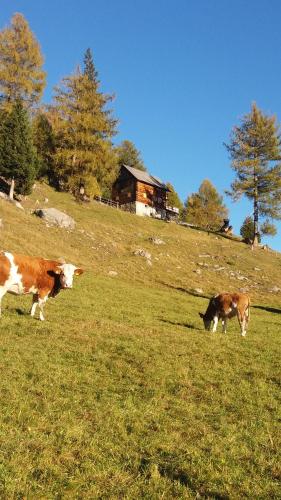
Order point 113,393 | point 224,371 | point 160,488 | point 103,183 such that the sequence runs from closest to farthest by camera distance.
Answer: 1. point 160,488
2. point 113,393
3. point 224,371
4. point 103,183

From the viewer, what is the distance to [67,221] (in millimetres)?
42750

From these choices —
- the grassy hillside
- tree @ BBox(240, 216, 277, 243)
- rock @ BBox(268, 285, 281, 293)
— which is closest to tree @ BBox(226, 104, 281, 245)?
tree @ BBox(240, 216, 277, 243)

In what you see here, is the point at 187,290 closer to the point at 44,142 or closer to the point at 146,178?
the point at 44,142

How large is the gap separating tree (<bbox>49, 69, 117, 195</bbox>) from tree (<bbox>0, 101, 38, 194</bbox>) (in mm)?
9244

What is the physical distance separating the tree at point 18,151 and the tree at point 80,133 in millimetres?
9244

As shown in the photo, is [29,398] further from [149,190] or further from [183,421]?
[149,190]

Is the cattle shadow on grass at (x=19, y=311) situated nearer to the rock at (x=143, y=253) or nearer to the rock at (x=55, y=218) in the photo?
the rock at (x=143, y=253)

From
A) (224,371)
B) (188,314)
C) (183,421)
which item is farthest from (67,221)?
(183,421)

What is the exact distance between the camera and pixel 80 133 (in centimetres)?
5719

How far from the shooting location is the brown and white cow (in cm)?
1445

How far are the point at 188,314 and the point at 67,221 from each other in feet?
75.3

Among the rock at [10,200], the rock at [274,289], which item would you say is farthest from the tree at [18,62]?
the rock at [274,289]

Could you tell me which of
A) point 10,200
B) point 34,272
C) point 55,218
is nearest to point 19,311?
point 34,272

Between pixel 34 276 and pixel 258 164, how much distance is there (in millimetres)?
52493
